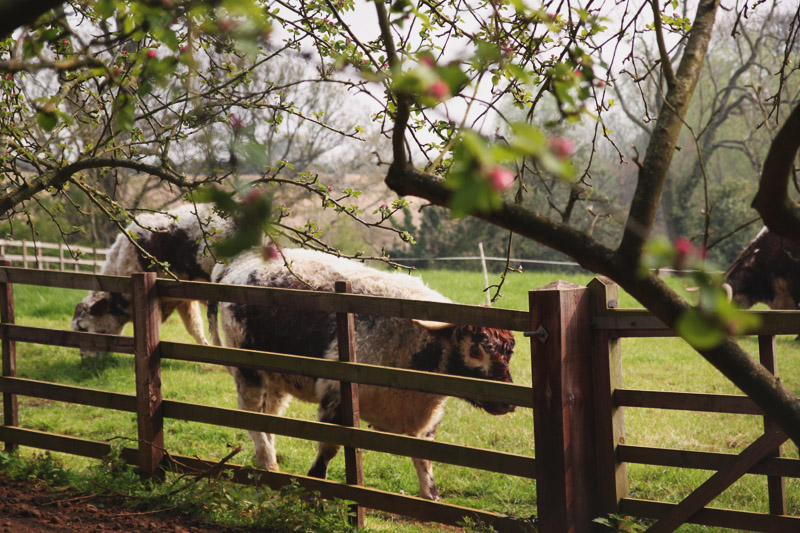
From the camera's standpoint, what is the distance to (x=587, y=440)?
3.43 meters

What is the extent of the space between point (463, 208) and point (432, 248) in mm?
25038

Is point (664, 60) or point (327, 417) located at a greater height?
point (664, 60)

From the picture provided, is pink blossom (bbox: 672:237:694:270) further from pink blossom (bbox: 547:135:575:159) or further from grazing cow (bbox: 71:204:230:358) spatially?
grazing cow (bbox: 71:204:230:358)

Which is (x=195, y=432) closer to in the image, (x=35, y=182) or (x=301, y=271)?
(x=301, y=271)

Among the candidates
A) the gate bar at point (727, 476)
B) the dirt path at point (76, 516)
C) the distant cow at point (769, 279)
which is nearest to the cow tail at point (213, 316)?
the dirt path at point (76, 516)

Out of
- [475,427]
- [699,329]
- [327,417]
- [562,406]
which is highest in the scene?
[699,329]

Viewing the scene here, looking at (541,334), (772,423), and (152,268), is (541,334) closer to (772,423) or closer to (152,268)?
(772,423)

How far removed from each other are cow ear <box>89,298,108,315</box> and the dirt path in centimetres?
Result: 567

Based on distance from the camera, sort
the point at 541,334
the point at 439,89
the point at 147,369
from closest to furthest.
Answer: the point at 439,89 → the point at 541,334 → the point at 147,369

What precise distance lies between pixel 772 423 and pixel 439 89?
2.83m

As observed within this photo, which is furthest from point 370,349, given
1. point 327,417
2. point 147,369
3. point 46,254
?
point 46,254

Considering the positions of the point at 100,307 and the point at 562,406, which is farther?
the point at 100,307

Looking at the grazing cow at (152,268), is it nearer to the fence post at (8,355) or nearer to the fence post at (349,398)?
the fence post at (8,355)

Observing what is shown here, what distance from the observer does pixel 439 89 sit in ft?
3.46
